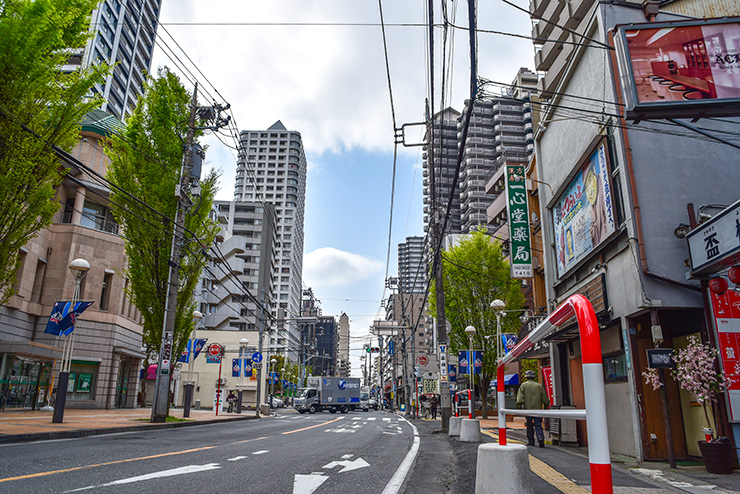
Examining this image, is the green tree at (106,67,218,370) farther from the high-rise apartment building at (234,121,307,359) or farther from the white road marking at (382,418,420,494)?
the high-rise apartment building at (234,121,307,359)

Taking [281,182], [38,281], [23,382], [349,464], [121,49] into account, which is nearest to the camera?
[349,464]

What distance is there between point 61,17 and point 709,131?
47.8 feet

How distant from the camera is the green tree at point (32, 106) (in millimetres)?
10984

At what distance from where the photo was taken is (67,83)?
41.4 feet

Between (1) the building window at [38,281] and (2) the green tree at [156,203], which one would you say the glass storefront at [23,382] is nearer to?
(1) the building window at [38,281]

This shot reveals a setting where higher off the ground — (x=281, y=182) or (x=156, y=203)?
(x=281, y=182)

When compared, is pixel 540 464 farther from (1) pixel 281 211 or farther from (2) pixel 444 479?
(1) pixel 281 211

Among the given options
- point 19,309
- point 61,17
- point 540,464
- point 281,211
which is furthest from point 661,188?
point 281,211

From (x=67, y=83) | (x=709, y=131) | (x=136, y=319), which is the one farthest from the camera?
(x=136, y=319)

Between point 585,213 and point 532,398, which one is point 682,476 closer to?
point 532,398

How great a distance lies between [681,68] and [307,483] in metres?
8.54

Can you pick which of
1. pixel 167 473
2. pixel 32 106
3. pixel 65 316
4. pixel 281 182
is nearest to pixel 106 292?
pixel 65 316

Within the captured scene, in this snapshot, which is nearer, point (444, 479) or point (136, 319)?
point (444, 479)

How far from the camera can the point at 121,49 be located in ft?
211
